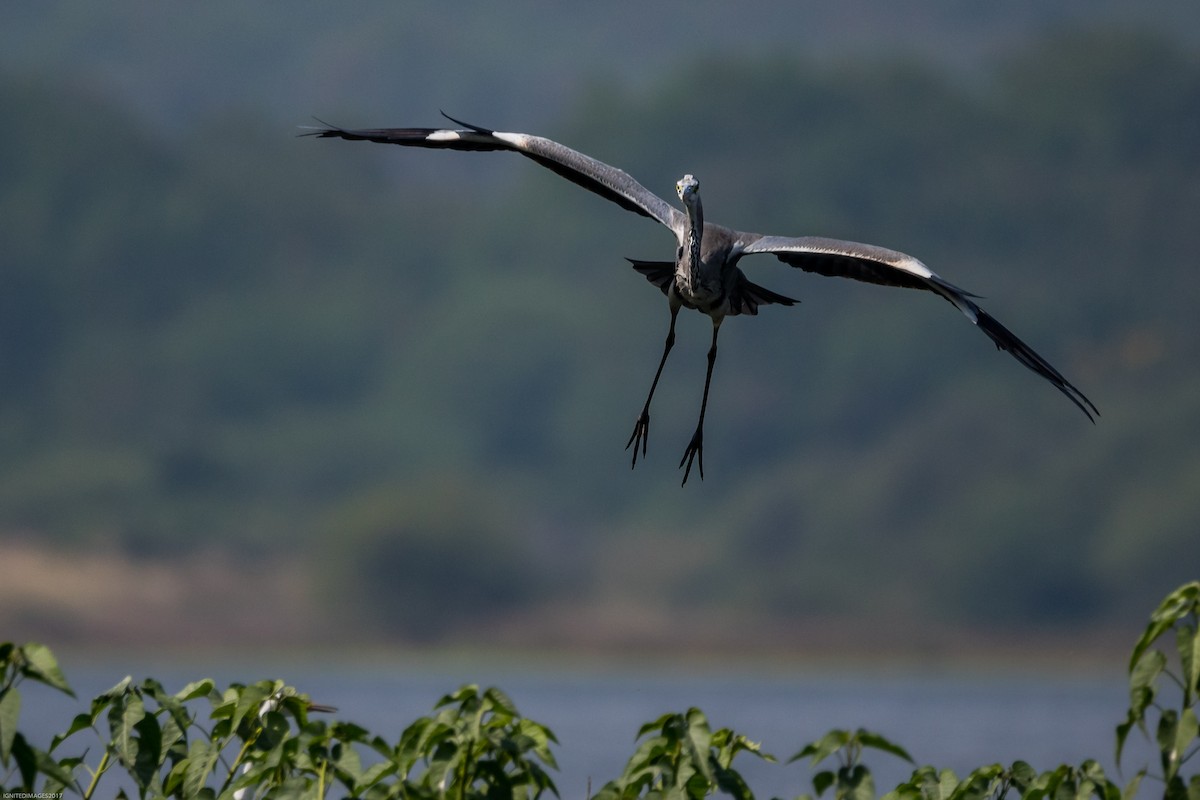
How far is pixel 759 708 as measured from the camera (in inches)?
2741

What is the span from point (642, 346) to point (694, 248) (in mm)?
123434

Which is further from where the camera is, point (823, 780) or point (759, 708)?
point (759, 708)

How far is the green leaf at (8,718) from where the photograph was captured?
4.90 meters

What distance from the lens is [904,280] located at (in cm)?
1123

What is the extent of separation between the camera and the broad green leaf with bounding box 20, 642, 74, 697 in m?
4.96

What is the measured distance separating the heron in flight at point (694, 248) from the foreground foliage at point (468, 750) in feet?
15.9

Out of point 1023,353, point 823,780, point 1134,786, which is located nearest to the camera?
point 1134,786

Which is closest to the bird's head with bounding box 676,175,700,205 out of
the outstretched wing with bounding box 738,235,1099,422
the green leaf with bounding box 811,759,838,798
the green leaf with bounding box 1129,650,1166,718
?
the outstretched wing with bounding box 738,235,1099,422

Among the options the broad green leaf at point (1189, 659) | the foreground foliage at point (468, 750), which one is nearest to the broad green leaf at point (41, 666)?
the foreground foliage at point (468, 750)

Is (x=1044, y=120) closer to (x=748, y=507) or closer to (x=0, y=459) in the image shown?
(x=748, y=507)

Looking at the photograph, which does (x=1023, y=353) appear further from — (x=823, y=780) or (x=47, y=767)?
(x=47, y=767)

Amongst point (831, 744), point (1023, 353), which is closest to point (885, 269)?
point (1023, 353)

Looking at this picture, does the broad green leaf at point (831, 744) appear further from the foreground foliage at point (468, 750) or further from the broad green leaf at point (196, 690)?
the broad green leaf at point (196, 690)

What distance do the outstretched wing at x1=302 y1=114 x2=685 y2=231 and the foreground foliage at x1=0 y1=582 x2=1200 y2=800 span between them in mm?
5775
